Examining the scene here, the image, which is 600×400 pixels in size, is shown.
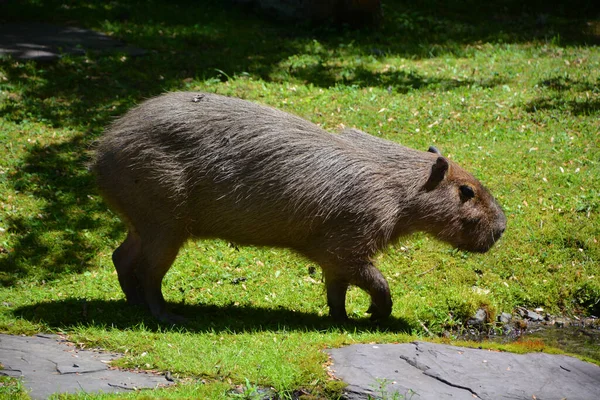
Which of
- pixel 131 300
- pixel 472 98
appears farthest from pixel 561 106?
pixel 131 300

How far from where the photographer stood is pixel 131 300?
6270 mm

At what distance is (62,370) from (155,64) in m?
7.13

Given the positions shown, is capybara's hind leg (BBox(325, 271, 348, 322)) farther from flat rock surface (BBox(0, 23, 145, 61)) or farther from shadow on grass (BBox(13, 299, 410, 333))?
flat rock surface (BBox(0, 23, 145, 61))

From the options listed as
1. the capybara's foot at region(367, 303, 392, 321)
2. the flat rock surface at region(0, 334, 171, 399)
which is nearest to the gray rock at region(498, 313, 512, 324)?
the capybara's foot at region(367, 303, 392, 321)

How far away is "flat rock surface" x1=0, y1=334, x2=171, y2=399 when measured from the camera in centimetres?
448

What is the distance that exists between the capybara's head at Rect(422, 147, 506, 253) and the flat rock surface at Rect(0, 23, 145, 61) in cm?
672

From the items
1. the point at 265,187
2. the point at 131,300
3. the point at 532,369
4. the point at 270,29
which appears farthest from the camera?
the point at 270,29

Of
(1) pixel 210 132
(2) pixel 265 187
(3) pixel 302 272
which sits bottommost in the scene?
(3) pixel 302 272

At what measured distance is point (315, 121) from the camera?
9625 mm

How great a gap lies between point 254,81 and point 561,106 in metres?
4.23

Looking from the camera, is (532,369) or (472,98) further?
(472,98)

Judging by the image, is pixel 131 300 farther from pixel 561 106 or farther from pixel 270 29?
pixel 270 29

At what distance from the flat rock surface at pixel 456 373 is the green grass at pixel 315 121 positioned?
9.5 inches

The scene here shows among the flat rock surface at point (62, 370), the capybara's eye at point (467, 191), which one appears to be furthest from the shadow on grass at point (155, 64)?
the capybara's eye at point (467, 191)
